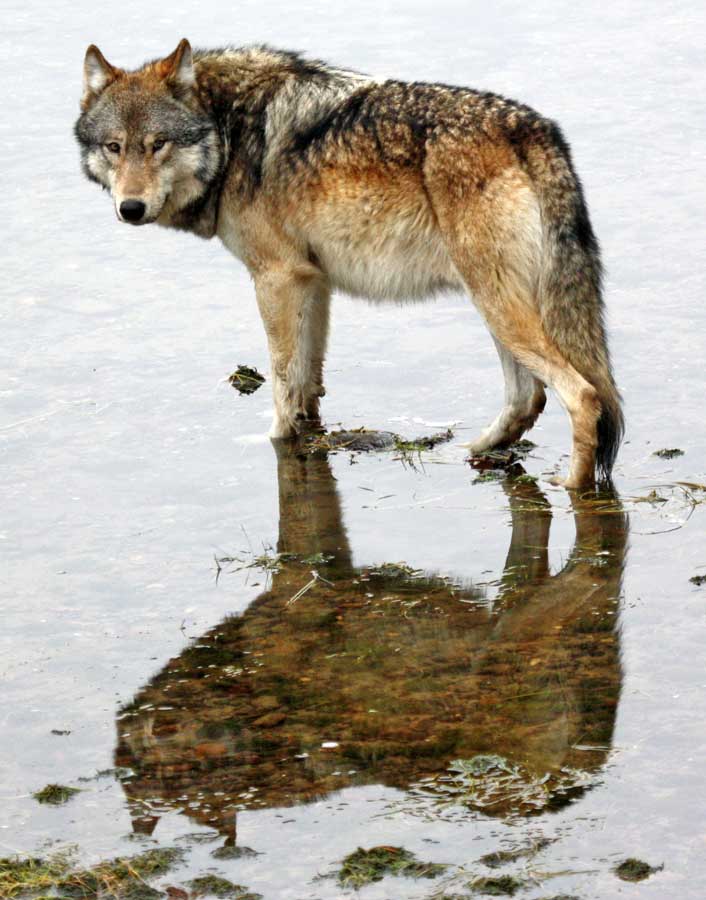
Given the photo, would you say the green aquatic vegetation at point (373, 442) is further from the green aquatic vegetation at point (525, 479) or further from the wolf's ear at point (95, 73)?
the wolf's ear at point (95, 73)

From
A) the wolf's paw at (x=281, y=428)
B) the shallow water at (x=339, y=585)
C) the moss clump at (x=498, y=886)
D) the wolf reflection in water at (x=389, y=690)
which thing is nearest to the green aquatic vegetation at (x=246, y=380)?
the shallow water at (x=339, y=585)

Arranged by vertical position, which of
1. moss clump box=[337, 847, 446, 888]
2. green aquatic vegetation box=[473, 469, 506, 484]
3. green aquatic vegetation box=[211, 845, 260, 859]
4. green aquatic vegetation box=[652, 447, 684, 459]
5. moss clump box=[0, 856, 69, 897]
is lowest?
moss clump box=[0, 856, 69, 897]

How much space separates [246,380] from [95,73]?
6.16 feet

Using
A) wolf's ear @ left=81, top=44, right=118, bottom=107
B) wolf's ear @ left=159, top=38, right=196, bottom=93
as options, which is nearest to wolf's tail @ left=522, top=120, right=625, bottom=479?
wolf's ear @ left=159, top=38, right=196, bottom=93

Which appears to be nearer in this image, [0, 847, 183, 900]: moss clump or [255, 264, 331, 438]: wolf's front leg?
[0, 847, 183, 900]: moss clump

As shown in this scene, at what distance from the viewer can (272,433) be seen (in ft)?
26.6

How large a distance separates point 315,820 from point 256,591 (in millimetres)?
1845

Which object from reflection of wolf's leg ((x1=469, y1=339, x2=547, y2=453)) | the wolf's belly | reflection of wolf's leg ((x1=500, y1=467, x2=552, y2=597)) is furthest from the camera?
reflection of wolf's leg ((x1=469, y1=339, x2=547, y2=453))

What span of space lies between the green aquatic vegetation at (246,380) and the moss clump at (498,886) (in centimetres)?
482

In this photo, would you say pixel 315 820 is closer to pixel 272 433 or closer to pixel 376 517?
pixel 376 517

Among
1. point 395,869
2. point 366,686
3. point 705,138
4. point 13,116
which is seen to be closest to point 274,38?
point 13,116

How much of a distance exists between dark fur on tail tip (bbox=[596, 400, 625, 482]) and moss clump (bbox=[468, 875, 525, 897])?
319cm

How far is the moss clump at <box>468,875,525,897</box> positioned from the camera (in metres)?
4.16

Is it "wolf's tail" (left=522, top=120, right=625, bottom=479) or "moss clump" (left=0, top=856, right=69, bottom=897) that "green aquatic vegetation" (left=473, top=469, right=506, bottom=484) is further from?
"moss clump" (left=0, top=856, right=69, bottom=897)
